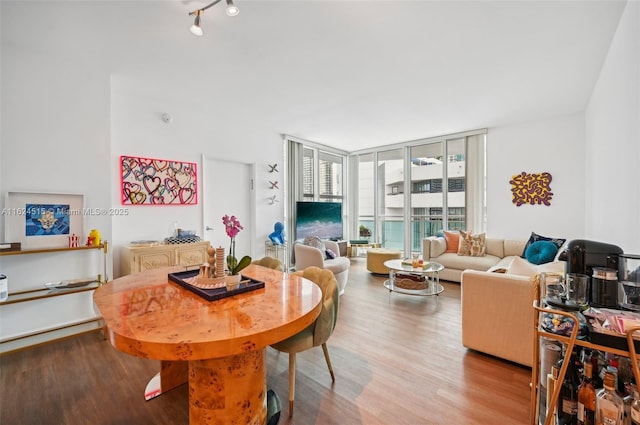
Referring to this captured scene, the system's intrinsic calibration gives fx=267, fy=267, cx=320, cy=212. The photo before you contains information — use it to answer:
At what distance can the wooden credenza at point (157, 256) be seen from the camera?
2949 millimetres

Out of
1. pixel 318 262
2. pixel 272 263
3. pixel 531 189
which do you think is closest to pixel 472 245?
pixel 531 189

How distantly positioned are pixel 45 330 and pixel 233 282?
7.98 ft

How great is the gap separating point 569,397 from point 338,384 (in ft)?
4.17

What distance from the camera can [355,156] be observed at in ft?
22.9

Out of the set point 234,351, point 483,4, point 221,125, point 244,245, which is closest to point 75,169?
point 221,125

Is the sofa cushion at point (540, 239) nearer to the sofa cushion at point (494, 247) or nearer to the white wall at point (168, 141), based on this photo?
the sofa cushion at point (494, 247)

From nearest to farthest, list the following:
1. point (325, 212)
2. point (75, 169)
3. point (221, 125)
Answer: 1. point (75, 169)
2. point (221, 125)
3. point (325, 212)

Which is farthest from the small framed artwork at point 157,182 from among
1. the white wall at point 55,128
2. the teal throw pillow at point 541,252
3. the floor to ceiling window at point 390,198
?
the teal throw pillow at point 541,252

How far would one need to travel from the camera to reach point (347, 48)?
96.8 inches

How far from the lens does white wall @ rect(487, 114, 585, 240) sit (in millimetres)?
4254

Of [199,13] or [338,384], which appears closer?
[338,384]

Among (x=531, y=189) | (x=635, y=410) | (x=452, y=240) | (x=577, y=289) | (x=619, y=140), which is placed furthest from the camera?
(x=452, y=240)

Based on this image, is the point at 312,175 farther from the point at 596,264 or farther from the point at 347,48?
the point at 596,264

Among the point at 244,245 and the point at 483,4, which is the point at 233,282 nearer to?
the point at 483,4
